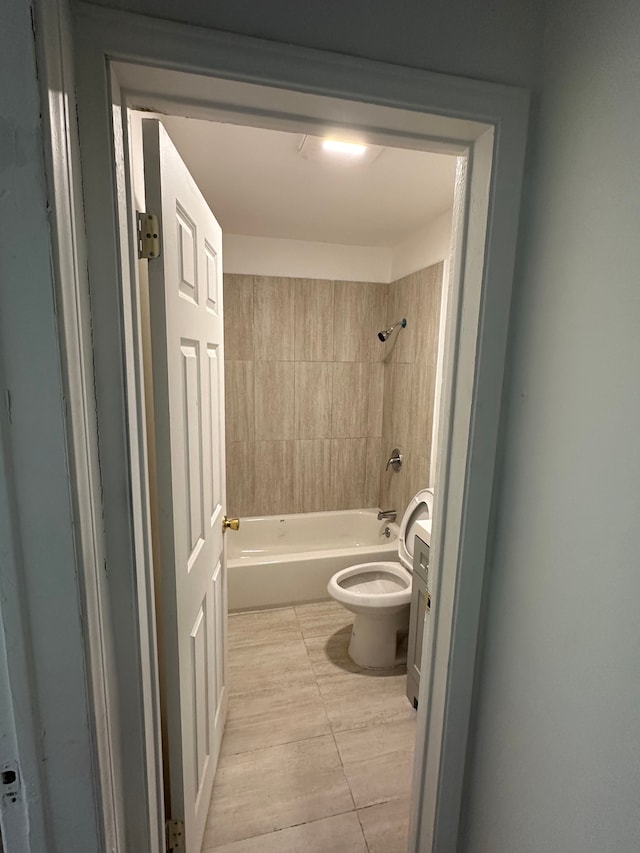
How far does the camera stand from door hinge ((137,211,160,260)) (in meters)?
0.84

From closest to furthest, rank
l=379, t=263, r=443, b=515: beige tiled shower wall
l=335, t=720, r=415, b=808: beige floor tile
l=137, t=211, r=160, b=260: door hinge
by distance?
l=137, t=211, r=160, b=260: door hinge, l=335, t=720, r=415, b=808: beige floor tile, l=379, t=263, r=443, b=515: beige tiled shower wall

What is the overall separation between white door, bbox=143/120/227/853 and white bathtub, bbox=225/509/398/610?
3.41ft

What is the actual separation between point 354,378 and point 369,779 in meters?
2.37

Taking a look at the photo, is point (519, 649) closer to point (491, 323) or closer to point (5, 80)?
point (491, 323)

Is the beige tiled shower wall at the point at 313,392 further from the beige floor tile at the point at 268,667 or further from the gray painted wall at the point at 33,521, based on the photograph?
the gray painted wall at the point at 33,521

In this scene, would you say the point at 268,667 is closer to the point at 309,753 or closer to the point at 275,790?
the point at 309,753

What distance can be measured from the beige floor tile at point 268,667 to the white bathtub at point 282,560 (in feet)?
1.10

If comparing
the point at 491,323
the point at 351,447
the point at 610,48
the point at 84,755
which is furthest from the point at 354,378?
the point at 84,755

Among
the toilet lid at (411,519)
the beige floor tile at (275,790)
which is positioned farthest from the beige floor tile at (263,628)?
the toilet lid at (411,519)

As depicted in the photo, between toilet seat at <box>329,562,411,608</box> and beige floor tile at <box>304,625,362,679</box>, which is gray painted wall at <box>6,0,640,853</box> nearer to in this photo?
toilet seat at <box>329,562,411,608</box>

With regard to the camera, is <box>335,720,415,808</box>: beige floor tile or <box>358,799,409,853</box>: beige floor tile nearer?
<box>358,799,409,853</box>: beige floor tile

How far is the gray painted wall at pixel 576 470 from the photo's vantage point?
2.02 ft

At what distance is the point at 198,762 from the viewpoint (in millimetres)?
1223

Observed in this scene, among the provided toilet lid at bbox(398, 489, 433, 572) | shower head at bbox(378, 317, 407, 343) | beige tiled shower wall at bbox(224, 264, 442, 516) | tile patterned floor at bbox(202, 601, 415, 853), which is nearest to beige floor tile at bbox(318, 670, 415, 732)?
tile patterned floor at bbox(202, 601, 415, 853)
